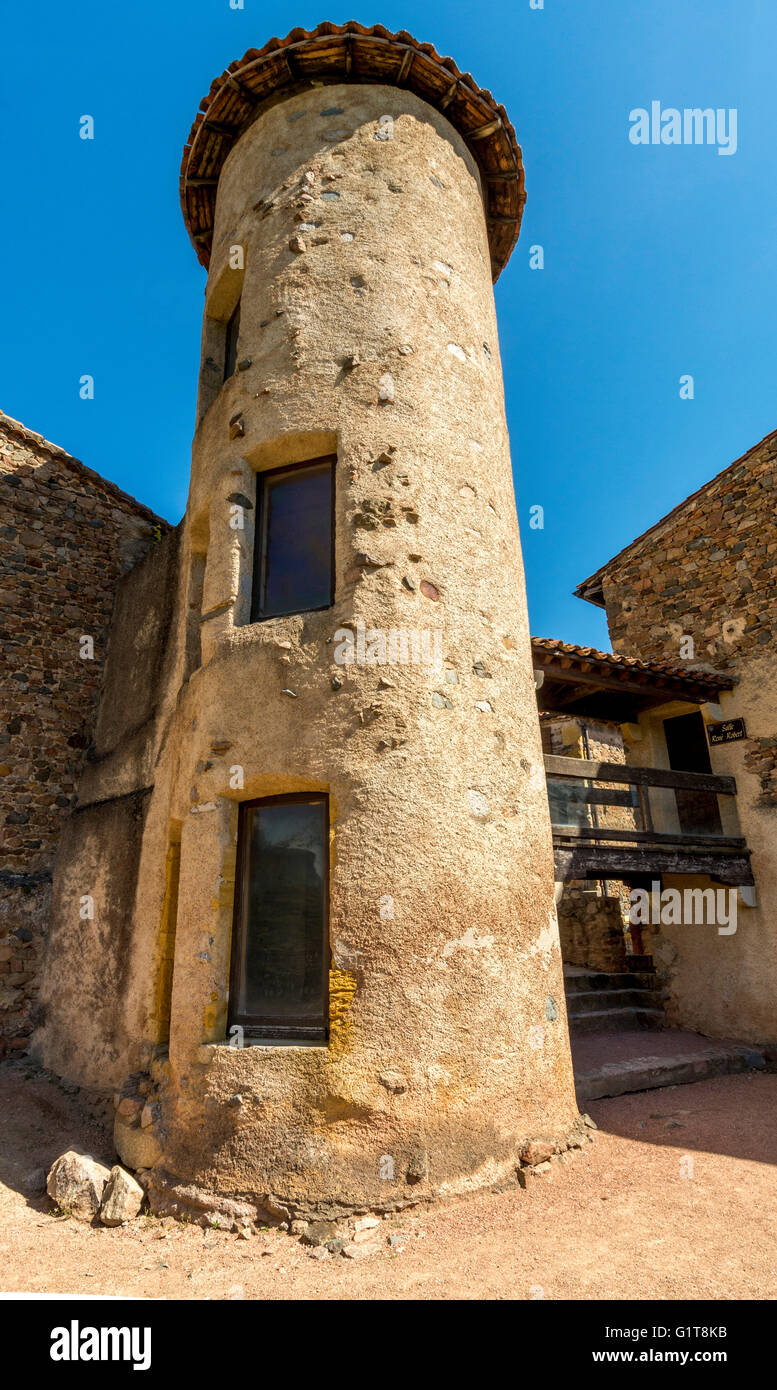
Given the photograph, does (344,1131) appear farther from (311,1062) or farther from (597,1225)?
(597,1225)

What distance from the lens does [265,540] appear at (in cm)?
568

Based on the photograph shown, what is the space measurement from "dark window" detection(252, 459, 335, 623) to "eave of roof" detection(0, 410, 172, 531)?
454 cm

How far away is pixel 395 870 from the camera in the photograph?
434cm

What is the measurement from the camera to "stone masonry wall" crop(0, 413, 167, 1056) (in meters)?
7.61

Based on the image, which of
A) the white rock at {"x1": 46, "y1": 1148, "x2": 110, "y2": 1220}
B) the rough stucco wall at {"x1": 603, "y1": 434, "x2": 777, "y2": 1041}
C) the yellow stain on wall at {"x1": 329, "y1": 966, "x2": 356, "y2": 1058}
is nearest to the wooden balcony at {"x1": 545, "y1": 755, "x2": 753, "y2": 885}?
the rough stucco wall at {"x1": 603, "y1": 434, "x2": 777, "y2": 1041}

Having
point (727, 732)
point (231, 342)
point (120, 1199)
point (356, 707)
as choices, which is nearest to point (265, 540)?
point (356, 707)

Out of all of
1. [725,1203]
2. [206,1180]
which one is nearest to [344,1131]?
[206,1180]

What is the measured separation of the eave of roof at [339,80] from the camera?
6.47 m

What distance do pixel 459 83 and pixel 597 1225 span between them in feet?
29.1

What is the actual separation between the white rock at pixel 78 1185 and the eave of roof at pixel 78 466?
24.5 feet

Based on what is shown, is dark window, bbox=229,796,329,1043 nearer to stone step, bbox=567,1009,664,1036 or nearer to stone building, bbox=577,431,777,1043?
stone step, bbox=567,1009,664,1036

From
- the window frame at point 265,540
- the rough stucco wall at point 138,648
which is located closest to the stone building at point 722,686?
the window frame at point 265,540

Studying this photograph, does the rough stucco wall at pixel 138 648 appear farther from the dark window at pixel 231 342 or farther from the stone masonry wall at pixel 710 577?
the stone masonry wall at pixel 710 577

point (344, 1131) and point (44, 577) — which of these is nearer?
point (344, 1131)
